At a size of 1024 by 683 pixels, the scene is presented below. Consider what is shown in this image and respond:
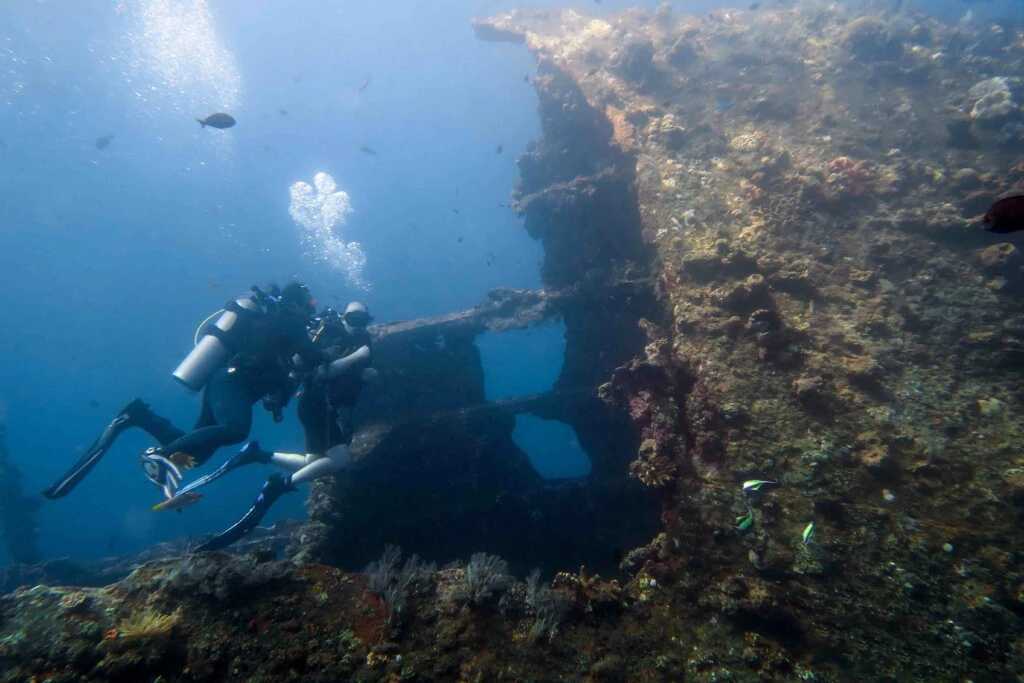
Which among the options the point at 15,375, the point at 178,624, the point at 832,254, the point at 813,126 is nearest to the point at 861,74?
the point at 813,126

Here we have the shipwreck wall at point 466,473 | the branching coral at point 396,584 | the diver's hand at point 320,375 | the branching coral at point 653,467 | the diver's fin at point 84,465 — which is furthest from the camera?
the shipwreck wall at point 466,473

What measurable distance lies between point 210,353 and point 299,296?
76.1 inches

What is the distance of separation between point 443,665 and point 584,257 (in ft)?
34.4

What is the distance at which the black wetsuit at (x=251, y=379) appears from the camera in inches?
270

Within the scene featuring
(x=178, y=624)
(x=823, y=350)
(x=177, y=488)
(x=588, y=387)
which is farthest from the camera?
(x=588, y=387)

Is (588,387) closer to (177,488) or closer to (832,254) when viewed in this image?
(832,254)

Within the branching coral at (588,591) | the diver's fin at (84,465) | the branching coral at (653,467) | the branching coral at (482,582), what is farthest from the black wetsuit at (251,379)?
the branching coral at (653,467)

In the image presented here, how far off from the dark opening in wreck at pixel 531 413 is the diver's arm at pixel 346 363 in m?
2.56

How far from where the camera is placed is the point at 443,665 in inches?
136

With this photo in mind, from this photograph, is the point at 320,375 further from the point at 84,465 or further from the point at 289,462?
the point at 84,465

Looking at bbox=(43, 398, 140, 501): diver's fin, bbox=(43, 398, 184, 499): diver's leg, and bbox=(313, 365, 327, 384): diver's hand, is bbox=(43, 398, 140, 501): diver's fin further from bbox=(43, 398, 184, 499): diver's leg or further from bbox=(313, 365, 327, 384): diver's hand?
bbox=(313, 365, 327, 384): diver's hand

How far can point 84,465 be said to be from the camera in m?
6.64

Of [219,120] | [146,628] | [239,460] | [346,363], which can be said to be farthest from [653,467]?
[219,120]

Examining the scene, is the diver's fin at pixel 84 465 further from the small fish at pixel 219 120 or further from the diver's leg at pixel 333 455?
the small fish at pixel 219 120
